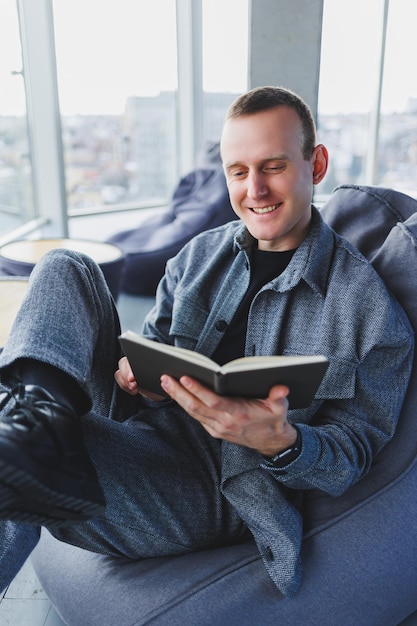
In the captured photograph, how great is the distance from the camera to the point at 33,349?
1.11m

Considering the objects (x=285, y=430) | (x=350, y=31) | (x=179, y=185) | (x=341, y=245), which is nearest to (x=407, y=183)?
(x=350, y=31)

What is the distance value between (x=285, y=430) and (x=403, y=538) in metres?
0.40

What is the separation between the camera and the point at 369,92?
5.46m

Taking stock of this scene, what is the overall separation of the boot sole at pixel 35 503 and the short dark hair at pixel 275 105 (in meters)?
0.91

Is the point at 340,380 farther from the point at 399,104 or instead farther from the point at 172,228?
the point at 399,104

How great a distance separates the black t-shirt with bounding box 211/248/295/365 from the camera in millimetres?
1453

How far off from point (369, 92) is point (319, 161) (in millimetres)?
4391

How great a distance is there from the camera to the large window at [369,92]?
5.14 metres

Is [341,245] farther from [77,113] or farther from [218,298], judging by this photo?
[77,113]

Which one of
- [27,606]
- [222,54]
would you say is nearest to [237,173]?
[27,606]

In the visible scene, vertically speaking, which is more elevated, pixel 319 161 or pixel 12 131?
pixel 319 161

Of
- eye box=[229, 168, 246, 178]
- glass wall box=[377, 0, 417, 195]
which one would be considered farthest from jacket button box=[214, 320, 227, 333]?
glass wall box=[377, 0, 417, 195]

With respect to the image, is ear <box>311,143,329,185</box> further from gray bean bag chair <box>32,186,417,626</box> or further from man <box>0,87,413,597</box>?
gray bean bag chair <box>32,186,417,626</box>

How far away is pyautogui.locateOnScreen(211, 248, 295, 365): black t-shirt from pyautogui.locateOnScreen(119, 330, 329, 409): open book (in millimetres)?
375
